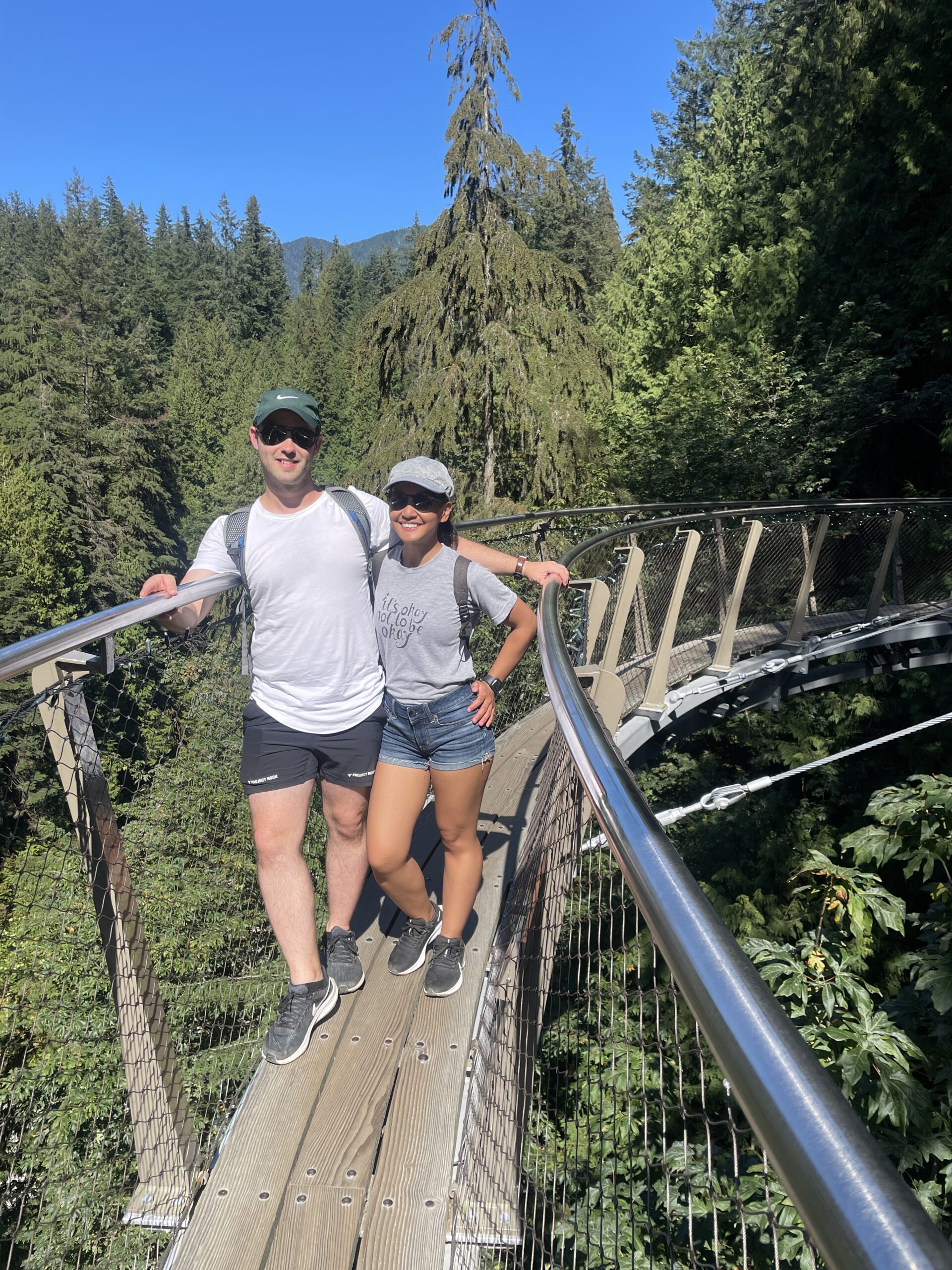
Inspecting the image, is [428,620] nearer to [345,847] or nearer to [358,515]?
[358,515]

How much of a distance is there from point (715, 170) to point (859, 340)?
38.7ft

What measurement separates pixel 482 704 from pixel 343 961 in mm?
928

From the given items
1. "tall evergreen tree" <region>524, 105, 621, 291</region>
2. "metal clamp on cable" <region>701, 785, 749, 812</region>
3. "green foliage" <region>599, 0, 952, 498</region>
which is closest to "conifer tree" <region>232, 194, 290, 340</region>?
"tall evergreen tree" <region>524, 105, 621, 291</region>

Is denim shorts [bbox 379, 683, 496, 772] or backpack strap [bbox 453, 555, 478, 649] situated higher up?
backpack strap [bbox 453, 555, 478, 649]

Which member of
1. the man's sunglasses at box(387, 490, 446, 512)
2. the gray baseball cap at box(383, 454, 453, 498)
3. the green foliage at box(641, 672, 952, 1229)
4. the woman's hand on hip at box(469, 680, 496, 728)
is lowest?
the green foliage at box(641, 672, 952, 1229)

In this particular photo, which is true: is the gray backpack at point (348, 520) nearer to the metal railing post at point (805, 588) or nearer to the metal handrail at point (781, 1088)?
the metal handrail at point (781, 1088)

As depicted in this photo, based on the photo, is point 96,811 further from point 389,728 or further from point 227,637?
point 227,637

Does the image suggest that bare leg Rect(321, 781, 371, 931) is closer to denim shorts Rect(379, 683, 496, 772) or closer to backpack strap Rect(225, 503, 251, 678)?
denim shorts Rect(379, 683, 496, 772)

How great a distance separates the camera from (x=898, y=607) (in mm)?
7855

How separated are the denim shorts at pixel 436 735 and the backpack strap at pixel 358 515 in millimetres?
390

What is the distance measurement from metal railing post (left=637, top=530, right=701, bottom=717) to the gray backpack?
318 cm

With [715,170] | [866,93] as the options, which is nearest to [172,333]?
[715,170]

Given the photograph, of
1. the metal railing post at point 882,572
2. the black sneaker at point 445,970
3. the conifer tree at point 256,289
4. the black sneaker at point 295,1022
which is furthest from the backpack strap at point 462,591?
the conifer tree at point 256,289

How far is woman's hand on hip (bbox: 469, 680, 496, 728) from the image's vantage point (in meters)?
2.54
